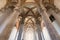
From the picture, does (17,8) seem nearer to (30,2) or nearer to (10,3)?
(10,3)

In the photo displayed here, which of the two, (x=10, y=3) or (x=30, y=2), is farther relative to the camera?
(x=30, y=2)

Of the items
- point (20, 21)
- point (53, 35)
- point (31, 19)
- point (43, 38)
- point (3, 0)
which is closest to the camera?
point (53, 35)

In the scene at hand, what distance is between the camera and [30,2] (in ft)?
35.0

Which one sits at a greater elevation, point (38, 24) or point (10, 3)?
point (10, 3)

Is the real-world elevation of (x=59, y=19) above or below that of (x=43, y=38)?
above

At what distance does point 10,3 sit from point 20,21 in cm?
193

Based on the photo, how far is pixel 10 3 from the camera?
995 centimetres

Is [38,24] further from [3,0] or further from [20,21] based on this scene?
[3,0]

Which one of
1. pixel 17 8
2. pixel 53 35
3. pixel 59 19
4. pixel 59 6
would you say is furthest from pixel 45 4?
pixel 53 35

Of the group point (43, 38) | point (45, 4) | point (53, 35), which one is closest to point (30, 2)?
point (45, 4)

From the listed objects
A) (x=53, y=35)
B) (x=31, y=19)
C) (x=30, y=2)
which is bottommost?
(x=53, y=35)

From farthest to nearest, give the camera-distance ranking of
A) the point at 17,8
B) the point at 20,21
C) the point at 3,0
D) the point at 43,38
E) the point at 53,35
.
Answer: the point at 20,21 → the point at 43,38 → the point at 3,0 → the point at 17,8 → the point at 53,35

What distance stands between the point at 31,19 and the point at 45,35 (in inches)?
106

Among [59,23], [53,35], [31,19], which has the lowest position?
[53,35]
